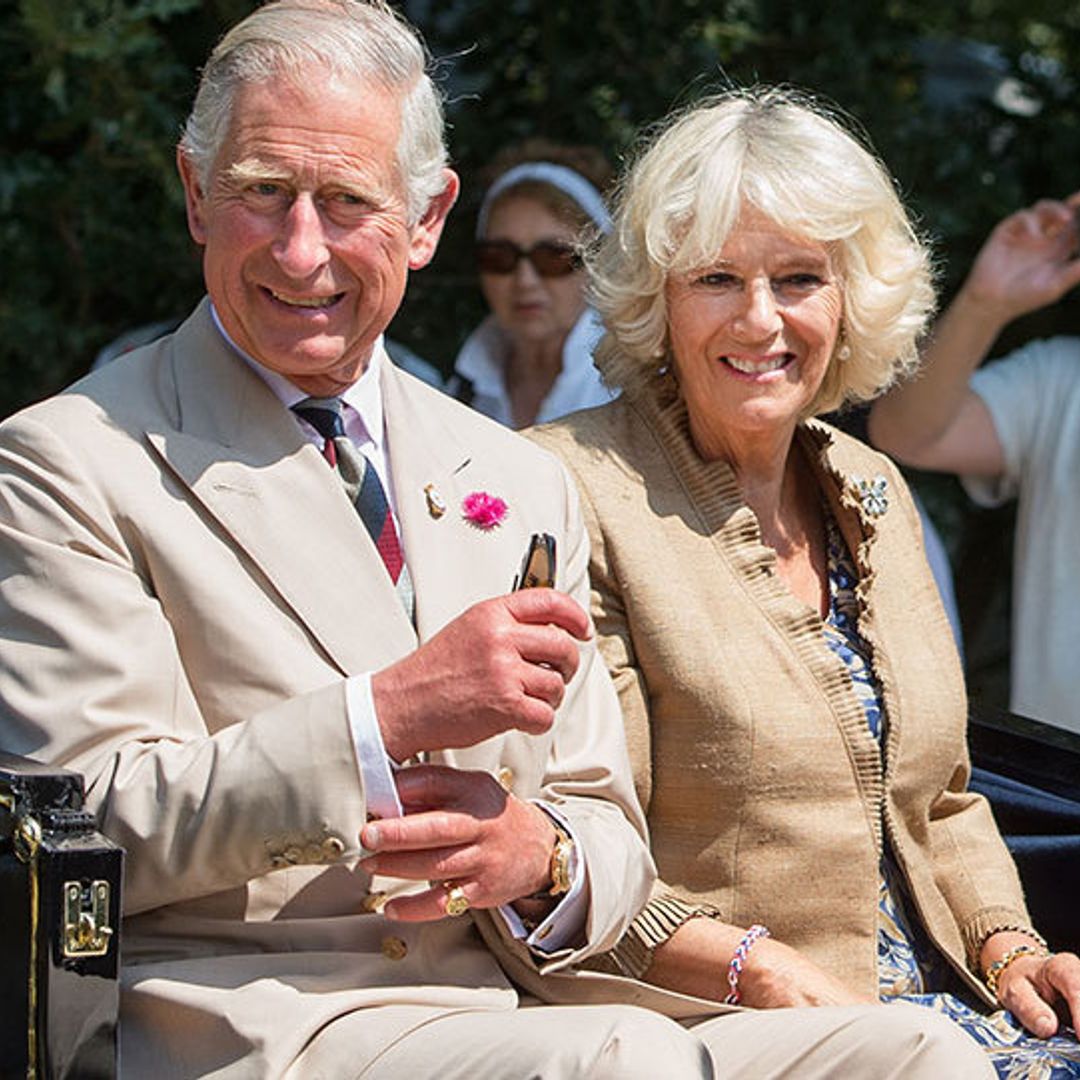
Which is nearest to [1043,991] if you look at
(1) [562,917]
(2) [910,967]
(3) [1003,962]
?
(3) [1003,962]

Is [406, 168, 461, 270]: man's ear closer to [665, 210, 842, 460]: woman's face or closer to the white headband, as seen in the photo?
[665, 210, 842, 460]: woman's face

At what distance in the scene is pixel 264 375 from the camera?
9.29ft

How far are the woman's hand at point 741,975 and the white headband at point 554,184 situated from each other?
227 centimetres

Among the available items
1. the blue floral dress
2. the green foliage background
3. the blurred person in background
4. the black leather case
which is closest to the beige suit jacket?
the black leather case

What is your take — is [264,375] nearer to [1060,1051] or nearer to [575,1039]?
[575,1039]

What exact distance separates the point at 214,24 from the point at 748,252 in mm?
2614

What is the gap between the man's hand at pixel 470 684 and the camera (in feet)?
8.14

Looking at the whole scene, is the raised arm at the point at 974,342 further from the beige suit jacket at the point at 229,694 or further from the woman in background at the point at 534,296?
the beige suit jacket at the point at 229,694

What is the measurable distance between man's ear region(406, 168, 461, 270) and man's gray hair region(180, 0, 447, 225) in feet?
0.17

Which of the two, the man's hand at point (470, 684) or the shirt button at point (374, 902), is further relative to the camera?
the shirt button at point (374, 902)

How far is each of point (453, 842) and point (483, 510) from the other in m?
0.53

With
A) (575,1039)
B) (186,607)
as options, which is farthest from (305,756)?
(575,1039)

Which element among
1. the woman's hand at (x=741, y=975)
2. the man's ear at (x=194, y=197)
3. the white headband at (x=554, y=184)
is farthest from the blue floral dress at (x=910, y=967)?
the white headband at (x=554, y=184)

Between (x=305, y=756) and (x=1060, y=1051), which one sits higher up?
(x=305, y=756)
